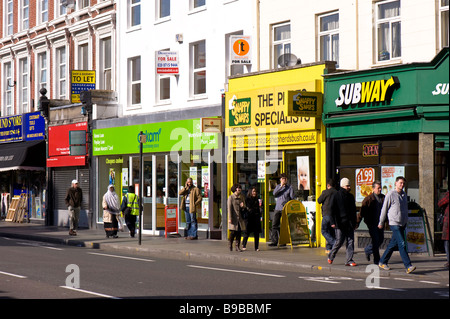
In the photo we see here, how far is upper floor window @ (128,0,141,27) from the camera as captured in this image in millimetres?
31922

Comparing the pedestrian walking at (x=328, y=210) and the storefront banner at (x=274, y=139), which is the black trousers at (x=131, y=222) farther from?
the pedestrian walking at (x=328, y=210)

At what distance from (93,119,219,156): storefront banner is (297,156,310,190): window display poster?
11.6 ft

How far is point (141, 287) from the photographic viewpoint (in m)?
13.6

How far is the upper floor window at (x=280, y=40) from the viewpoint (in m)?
24.8

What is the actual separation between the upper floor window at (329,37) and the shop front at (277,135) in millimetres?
691

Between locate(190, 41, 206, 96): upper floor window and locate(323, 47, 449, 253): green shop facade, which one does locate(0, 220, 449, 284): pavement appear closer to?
locate(323, 47, 449, 253): green shop facade

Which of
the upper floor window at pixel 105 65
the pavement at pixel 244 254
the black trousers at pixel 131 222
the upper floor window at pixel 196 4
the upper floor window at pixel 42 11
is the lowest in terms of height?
the pavement at pixel 244 254

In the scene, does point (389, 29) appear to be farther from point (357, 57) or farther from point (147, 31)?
point (147, 31)

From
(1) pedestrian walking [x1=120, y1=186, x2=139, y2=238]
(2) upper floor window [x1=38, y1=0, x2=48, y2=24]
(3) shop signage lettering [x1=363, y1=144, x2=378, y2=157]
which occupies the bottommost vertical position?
(1) pedestrian walking [x1=120, y1=186, x2=139, y2=238]

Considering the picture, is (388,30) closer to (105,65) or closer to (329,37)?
(329,37)

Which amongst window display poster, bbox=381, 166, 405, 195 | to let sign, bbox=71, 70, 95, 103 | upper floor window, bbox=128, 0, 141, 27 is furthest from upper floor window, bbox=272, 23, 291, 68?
to let sign, bbox=71, 70, 95, 103

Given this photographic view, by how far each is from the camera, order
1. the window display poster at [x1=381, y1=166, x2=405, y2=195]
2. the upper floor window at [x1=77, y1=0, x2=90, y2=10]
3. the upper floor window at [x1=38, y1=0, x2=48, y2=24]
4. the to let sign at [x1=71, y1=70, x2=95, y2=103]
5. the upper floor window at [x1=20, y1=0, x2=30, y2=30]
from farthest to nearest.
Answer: the upper floor window at [x1=20, y1=0, x2=30, y2=30] < the upper floor window at [x1=38, y1=0, x2=48, y2=24] < the upper floor window at [x1=77, y1=0, x2=90, y2=10] < the to let sign at [x1=71, y1=70, x2=95, y2=103] < the window display poster at [x1=381, y1=166, x2=405, y2=195]

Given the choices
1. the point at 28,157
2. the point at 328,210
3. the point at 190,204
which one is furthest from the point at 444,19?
the point at 28,157

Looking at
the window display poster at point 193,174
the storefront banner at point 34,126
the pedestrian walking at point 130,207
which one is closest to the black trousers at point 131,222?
the pedestrian walking at point 130,207
